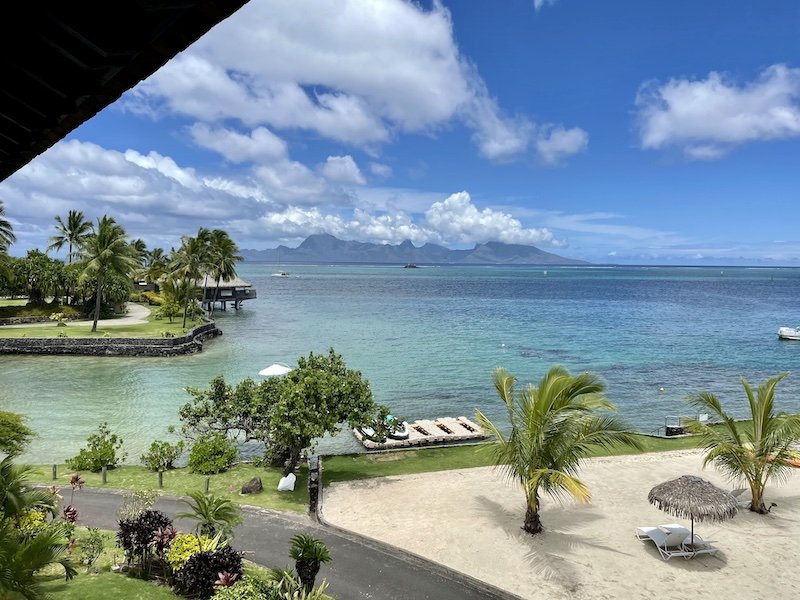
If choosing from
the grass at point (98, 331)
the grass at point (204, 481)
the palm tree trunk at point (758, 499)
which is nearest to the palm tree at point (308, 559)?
the grass at point (204, 481)

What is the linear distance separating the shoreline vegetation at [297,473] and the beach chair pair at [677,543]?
3.72 metres

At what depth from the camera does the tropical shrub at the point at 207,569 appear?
363 inches

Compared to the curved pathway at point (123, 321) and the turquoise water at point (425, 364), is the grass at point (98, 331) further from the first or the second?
the turquoise water at point (425, 364)

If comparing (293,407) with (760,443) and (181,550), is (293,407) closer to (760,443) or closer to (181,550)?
(181,550)

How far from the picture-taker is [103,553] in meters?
10.9

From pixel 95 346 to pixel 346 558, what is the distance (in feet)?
114

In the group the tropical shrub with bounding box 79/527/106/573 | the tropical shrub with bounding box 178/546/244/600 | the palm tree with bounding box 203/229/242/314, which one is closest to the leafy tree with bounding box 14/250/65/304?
the palm tree with bounding box 203/229/242/314

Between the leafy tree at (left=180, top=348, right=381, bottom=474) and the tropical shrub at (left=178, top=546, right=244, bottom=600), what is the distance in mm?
4665

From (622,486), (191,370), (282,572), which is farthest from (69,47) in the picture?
(191,370)

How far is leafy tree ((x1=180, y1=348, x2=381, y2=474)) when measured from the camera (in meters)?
14.3

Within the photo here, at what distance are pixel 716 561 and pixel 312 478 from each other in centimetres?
929

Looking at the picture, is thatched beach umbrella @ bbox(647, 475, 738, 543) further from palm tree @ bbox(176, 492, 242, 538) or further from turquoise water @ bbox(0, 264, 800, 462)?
turquoise water @ bbox(0, 264, 800, 462)

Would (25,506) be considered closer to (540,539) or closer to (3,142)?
(3,142)

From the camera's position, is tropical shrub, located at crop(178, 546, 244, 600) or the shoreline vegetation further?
the shoreline vegetation
